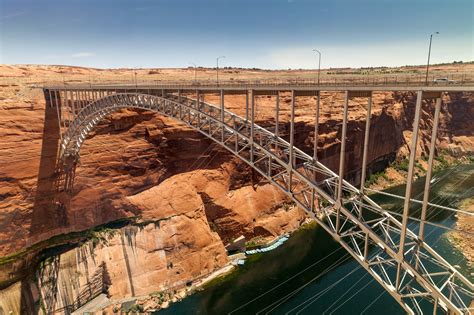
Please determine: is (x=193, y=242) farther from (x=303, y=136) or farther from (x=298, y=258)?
(x=303, y=136)

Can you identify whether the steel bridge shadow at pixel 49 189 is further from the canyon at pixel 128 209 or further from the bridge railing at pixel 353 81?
the bridge railing at pixel 353 81

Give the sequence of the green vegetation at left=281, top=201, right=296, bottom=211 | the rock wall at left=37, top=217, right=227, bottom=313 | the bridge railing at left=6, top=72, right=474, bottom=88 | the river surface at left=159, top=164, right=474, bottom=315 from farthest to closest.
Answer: the green vegetation at left=281, top=201, right=296, bottom=211 < the river surface at left=159, top=164, right=474, bottom=315 < the rock wall at left=37, top=217, right=227, bottom=313 < the bridge railing at left=6, top=72, right=474, bottom=88

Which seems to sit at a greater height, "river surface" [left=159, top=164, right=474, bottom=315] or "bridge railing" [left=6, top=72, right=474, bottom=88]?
"bridge railing" [left=6, top=72, right=474, bottom=88]

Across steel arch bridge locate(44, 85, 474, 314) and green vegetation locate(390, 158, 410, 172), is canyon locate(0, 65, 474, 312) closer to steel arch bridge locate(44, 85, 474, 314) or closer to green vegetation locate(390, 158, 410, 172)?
steel arch bridge locate(44, 85, 474, 314)

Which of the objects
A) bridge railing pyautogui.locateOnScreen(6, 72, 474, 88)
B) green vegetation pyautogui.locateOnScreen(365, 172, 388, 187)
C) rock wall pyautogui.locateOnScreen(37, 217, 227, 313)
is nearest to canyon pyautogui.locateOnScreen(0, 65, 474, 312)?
rock wall pyautogui.locateOnScreen(37, 217, 227, 313)

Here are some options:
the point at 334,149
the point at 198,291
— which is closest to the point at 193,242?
the point at 198,291

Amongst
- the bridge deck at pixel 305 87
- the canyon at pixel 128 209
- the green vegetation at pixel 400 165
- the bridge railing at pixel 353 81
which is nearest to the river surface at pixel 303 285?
the canyon at pixel 128 209
